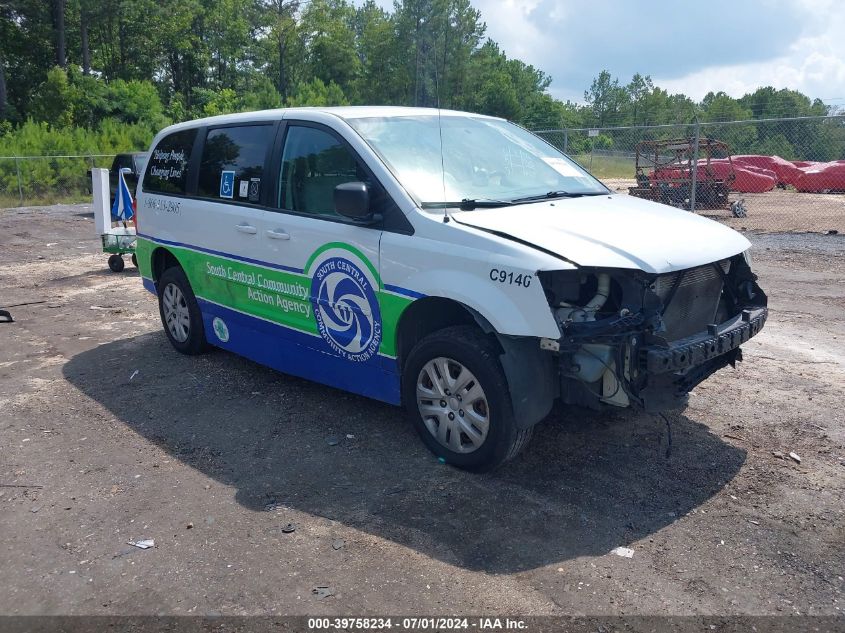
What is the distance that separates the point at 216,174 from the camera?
595cm

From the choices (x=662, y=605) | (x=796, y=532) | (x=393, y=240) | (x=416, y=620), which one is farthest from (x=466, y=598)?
(x=393, y=240)

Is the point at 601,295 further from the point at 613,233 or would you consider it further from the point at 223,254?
the point at 223,254

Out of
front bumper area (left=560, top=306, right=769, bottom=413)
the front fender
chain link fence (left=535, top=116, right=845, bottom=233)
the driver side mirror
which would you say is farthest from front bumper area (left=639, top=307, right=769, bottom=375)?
chain link fence (left=535, top=116, right=845, bottom=233)

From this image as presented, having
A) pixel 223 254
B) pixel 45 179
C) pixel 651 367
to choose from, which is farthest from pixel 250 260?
pixel 45 179

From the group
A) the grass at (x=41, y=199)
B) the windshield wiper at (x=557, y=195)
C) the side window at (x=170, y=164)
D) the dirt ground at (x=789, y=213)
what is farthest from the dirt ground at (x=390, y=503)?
the grass at (x=41, y=199)

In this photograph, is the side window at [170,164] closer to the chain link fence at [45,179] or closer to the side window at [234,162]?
the side window at [234,162]

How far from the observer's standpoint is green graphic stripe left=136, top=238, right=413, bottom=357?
4480 mm

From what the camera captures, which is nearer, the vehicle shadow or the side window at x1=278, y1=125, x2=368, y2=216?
the vehicle shadow

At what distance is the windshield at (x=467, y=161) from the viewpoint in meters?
4.57

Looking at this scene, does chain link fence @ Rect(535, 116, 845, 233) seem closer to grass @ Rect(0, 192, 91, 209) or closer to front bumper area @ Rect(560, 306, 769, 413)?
front bumper area @ Rect(560, 306, 769, 413)

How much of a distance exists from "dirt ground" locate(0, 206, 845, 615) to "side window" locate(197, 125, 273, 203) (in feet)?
4.91

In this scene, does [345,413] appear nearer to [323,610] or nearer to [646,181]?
[323,610]

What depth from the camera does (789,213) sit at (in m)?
18.4

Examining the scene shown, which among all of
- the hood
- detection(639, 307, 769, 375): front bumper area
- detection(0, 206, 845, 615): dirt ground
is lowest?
detection(0, 206, 845, 615): dirt ground
